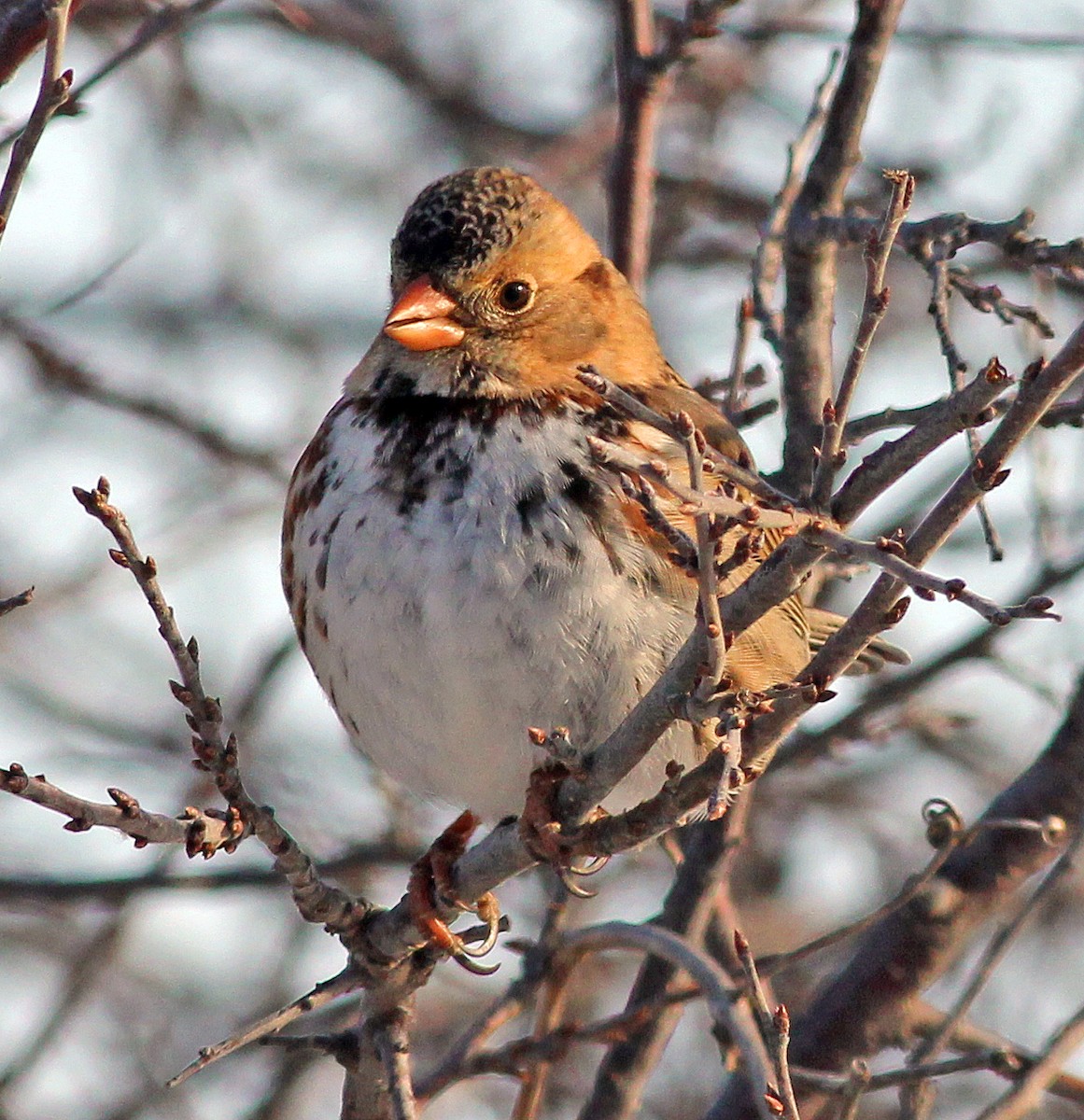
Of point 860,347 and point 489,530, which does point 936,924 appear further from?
point 860,347

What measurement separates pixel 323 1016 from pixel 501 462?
227 centimetres

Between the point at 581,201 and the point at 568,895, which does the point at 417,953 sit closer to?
the point at 568,895

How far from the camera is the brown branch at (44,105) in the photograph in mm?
2818

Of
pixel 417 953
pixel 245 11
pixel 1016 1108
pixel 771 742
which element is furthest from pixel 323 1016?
pixel 245 11

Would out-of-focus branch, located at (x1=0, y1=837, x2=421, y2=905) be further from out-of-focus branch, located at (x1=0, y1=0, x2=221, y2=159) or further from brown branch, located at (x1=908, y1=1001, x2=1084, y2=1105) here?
out-of-focus branch, located at (x1=0, y1=0, x2=221, y2=159)

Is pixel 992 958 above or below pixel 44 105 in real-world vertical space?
below

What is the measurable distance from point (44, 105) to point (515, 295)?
203 cm

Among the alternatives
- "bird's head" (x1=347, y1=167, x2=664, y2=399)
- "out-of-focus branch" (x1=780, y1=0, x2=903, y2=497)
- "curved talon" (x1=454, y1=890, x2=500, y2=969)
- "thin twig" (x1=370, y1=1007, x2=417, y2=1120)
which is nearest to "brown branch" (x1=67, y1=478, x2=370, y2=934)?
"thin twig" (x1=370, y1=1007, x2=417, y2=1120)

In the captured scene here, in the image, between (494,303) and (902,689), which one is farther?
(902,689)

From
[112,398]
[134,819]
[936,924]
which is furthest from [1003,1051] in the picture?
[112,398]

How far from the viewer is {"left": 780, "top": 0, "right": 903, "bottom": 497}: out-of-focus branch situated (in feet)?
16.5

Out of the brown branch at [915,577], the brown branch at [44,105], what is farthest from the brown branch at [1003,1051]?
the brown branch at [44,105]

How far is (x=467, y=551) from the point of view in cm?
414

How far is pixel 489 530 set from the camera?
13.6ft
